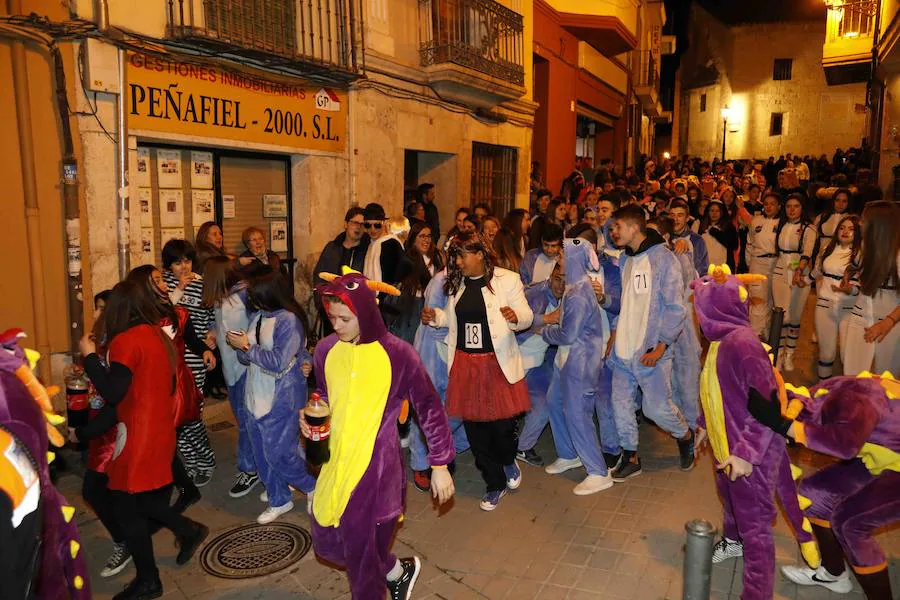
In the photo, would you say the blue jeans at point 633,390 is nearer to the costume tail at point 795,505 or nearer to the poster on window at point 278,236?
the costume tail at point 795,505

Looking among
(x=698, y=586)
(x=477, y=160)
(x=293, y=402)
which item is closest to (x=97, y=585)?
(x=293, y=402)

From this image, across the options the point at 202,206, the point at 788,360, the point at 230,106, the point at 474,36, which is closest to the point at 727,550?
the point at 788,360

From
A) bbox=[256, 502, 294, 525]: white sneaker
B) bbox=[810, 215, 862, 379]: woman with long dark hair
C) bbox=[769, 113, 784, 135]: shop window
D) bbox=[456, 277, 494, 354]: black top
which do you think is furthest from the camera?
bbox=[769, 113, 784, 135]: shop window

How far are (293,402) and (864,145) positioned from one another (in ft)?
84.3

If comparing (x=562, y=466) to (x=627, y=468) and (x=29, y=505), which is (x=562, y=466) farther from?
(x=29, y=505)

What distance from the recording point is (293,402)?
5.00 m

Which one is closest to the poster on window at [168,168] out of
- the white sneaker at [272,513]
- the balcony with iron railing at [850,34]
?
the white sneaker at [272,513]

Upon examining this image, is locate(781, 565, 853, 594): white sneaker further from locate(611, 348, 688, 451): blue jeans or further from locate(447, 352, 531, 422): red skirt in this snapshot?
locate(447, 352, 531, 422): red skirt

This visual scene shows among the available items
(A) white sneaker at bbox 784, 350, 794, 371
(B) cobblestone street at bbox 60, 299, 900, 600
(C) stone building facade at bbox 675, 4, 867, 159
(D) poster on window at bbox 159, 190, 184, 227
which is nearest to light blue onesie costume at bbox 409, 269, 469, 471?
(B) cobblestone street at bbox 60, 299, 900, 600

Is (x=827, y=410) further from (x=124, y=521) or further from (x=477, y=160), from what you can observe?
(x=477, y=160)

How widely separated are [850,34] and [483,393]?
19436 millimetres

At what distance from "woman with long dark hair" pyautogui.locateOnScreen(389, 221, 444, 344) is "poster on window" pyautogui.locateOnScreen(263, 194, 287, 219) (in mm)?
3624

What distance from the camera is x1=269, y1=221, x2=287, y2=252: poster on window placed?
10.2m

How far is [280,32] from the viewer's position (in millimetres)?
9148
